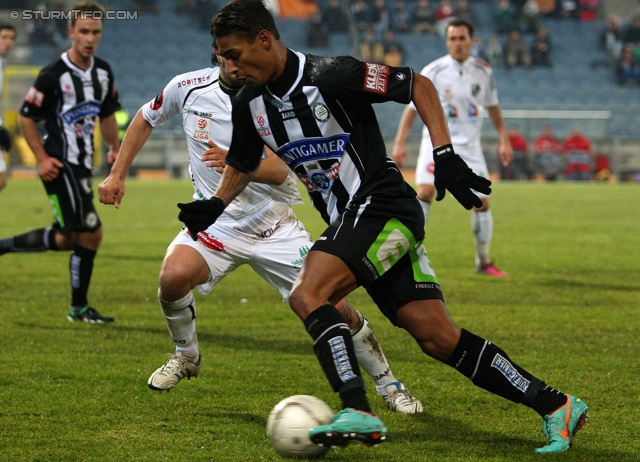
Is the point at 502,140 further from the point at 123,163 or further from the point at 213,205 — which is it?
the point at 213,205

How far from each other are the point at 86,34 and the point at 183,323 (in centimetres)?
330

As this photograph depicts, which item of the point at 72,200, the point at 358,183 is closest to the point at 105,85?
the point at 72,200

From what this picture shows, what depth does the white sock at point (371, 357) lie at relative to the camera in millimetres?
4957

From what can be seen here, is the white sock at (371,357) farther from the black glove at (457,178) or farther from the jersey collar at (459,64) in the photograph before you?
the jersey collar at (459,64)

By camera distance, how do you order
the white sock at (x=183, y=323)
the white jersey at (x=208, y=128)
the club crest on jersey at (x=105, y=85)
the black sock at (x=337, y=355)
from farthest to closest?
1. the club crest on jersey at (x=105, y=85)
2. the white jersey at (x=208, y=128)
3. the white sock at (x=183, y=323)
4. the black sock at (x=337, y=355)

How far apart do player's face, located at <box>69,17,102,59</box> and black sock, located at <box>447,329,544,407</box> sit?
4.51 metres

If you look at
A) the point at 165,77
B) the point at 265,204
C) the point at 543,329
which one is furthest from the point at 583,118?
the point at 265,204

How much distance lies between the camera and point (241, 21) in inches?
151

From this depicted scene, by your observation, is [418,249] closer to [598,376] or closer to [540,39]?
[598,376]

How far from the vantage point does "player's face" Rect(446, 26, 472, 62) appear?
10062 millimetres

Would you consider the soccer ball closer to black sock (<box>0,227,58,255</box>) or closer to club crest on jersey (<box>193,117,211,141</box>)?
club crest on jersey (<box>193,117,211,141</box>)

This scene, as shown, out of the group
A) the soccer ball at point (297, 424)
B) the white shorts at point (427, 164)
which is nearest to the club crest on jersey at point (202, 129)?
the soccer ball at point (297, 424)

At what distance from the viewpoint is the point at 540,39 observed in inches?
1414

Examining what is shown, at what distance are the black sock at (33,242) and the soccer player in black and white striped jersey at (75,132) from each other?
0.77 ft
